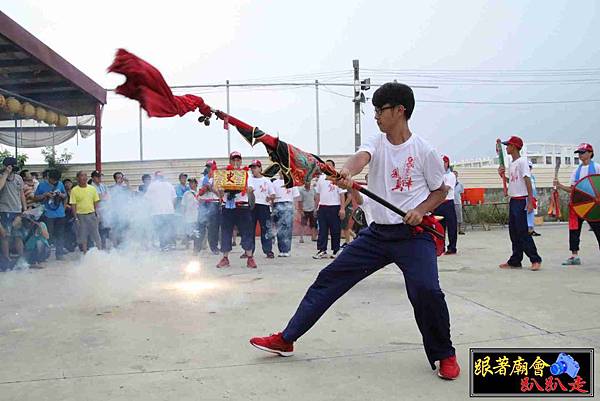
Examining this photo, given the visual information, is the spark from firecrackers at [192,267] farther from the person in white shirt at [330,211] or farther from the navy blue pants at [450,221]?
the navy blue pants at [450,221]

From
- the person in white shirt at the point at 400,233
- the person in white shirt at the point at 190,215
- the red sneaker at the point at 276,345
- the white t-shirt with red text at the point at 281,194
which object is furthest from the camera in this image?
the person in white shirt at the point at 190,215

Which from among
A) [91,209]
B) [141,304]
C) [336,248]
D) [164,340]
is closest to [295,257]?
[336,248]

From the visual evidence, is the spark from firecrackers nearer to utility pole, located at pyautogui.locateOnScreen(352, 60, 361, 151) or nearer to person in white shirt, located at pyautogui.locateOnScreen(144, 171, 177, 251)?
person in white shirt, located at pyautogui.locateOnScreen(144, 171, 177, 251)

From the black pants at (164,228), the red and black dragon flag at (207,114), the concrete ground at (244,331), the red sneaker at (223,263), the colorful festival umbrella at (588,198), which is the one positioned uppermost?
the red and black dragon flag at (207,114)

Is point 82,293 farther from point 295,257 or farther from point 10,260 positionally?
point 295,257

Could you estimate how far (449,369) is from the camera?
2.91m

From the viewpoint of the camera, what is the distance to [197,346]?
3.58 m

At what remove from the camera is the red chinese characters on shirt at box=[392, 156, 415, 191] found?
3.07 m

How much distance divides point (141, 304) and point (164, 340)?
1318 millimetres

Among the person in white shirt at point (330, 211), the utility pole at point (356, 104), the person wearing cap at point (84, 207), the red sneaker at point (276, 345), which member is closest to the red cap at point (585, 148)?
the person in white shirt at point (330, 211)

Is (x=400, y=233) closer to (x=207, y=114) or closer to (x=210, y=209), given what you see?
(x=207, y=114)

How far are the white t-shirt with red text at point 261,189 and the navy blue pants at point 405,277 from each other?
5333mm

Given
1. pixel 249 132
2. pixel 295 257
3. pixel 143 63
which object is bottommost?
pixel 295 257

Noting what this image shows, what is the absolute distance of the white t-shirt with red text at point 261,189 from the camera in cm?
853
